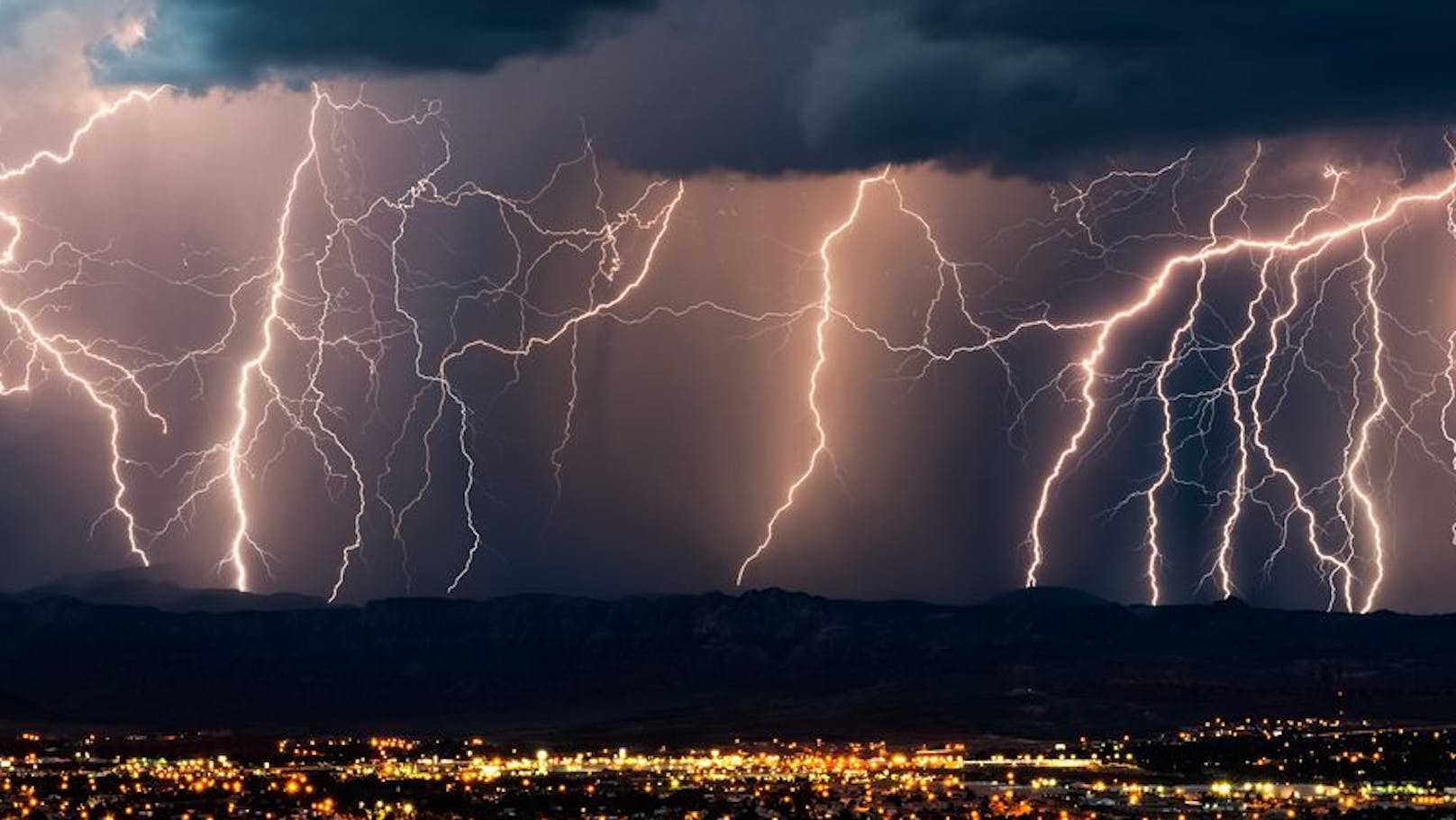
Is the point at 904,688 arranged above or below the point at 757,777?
above

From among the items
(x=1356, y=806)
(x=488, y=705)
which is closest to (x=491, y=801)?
(x=1356, y=806)

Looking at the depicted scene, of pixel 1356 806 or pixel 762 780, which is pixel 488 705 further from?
pixel 1356 806

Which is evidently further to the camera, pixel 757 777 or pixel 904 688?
pixel 904 688

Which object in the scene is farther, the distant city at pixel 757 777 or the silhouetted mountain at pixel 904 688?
the silhouetted mountain at pixel 904 688

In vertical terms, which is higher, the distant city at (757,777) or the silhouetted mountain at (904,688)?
the silhouetted mountain at (904,688)

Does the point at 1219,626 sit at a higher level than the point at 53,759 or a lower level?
higher

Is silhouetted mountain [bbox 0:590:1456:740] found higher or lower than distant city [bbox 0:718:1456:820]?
higher

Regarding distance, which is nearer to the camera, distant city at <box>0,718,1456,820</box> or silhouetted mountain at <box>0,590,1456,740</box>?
distant city at <box>0,718,1456,820</box>

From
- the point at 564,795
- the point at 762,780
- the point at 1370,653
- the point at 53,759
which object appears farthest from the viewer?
the point at 1370,653
